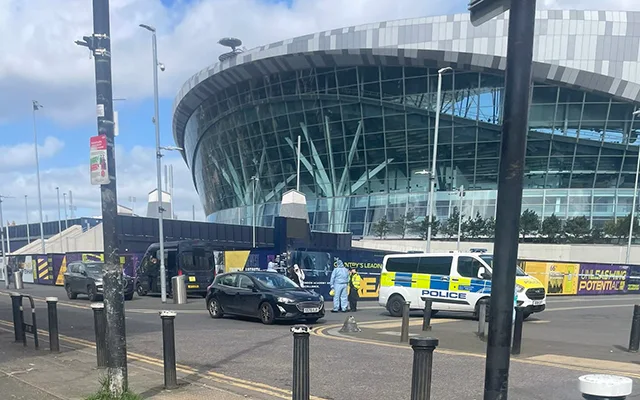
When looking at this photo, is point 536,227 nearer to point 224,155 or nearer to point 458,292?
point 458,292

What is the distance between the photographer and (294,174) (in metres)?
63.2

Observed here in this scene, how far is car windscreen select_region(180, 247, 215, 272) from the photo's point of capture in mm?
24922

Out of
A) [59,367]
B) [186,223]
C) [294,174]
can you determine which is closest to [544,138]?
[294,174]

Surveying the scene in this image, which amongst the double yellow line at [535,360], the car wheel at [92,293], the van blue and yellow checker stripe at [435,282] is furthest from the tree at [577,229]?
the double yellow line at [535,360]

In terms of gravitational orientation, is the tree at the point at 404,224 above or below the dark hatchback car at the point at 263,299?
below

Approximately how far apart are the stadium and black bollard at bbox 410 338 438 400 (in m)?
45.1

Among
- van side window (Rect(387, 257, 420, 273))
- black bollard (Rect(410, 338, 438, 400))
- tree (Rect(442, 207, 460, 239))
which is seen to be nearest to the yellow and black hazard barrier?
van side window (Rect(387, 257, 420, 273))

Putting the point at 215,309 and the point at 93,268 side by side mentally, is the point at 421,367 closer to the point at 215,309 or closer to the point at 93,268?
the point at 215,309

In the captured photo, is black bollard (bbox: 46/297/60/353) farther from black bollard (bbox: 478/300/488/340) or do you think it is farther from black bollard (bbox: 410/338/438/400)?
black bollard (bbox: 478/300/488/340)

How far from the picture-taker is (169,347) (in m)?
6.63

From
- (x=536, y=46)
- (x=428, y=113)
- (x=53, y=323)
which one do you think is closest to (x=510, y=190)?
(x=53, y=323)

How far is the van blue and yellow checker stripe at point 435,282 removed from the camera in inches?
618

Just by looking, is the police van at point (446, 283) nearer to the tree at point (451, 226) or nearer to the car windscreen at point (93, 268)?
the car windscreen at point (93, 268)

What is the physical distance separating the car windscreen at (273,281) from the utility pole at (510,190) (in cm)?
1221
